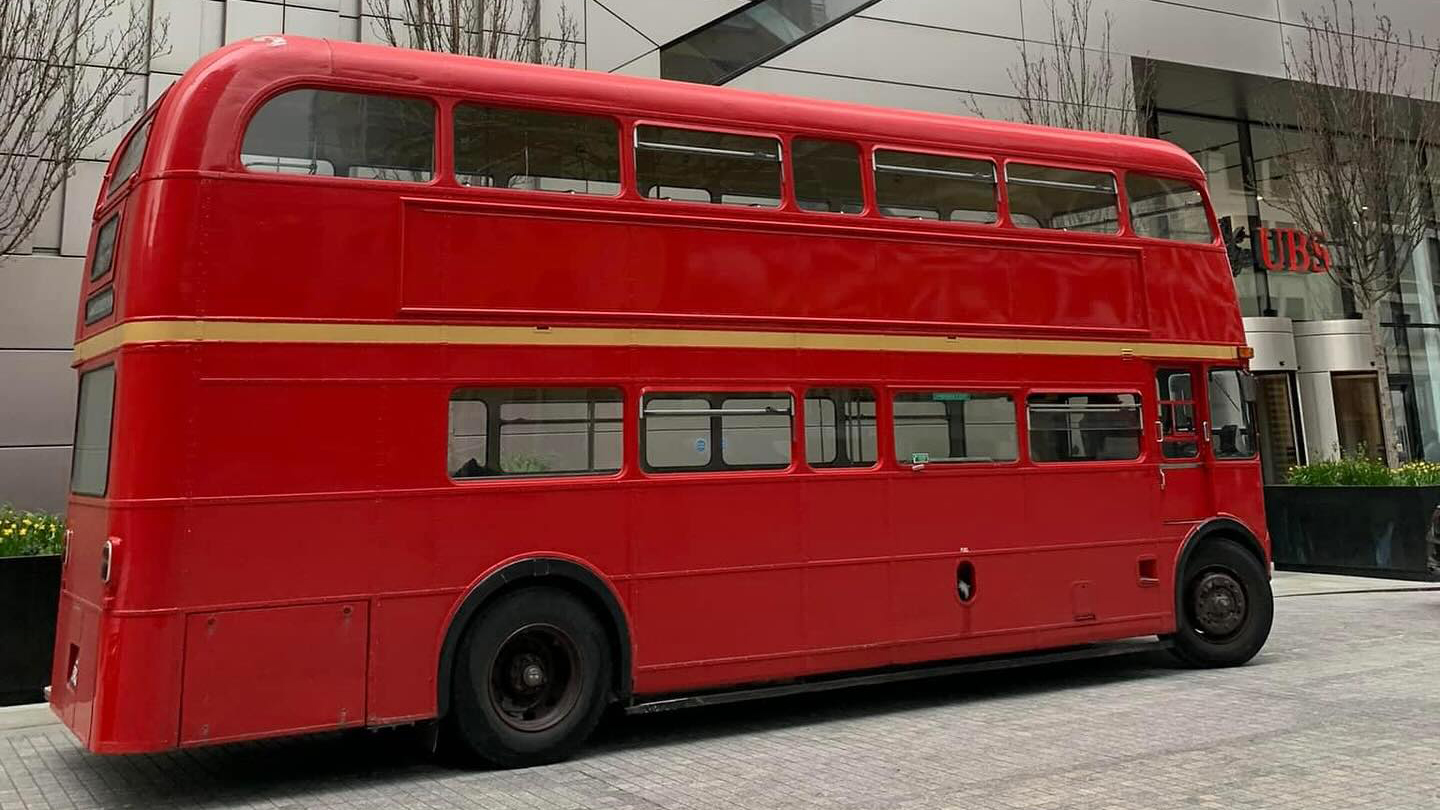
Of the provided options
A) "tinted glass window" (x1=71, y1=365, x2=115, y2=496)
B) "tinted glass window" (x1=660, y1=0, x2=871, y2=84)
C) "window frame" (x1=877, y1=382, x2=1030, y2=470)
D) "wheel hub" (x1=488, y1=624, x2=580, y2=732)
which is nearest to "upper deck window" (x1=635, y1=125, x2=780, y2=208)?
"window frame" (x1=877, y1=382, x2=1030, y2=470)

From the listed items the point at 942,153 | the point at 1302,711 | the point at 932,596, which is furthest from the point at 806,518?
the point at 1302,711

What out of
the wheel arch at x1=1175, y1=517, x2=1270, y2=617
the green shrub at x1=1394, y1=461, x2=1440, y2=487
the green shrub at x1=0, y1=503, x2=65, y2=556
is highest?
the green shrub at x1=1394, y1=461, x2=1440, y2=487

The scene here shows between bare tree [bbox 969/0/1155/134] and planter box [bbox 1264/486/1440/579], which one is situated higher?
bare tree [bbox 969/0/1155/134]

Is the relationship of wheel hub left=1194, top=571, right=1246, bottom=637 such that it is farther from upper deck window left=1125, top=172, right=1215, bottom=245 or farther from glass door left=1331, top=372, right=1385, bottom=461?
glass door left=1331, top=372, right=1385, bottom=461

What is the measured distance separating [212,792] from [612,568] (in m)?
2.49

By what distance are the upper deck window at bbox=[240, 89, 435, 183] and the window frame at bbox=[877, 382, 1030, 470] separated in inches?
138

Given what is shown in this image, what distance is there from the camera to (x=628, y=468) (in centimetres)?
625

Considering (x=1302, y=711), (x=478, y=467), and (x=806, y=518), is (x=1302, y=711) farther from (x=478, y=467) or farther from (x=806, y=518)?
(x=478, y=467)

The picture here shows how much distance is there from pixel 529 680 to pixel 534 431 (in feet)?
4.83

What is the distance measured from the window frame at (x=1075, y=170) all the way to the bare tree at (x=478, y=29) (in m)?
5.18

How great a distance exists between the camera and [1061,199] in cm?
798

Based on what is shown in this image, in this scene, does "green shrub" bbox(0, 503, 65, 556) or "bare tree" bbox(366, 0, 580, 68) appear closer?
"green shrub" bbox(0, 503, 65, 556)

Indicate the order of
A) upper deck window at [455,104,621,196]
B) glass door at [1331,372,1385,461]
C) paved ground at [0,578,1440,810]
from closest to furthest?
paved ground at [0,578,1440,810]
upper deck window at [455,104,621,196]
glass door at [1331,372,1385,461]

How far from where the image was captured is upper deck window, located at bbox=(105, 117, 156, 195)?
18.6 feet
